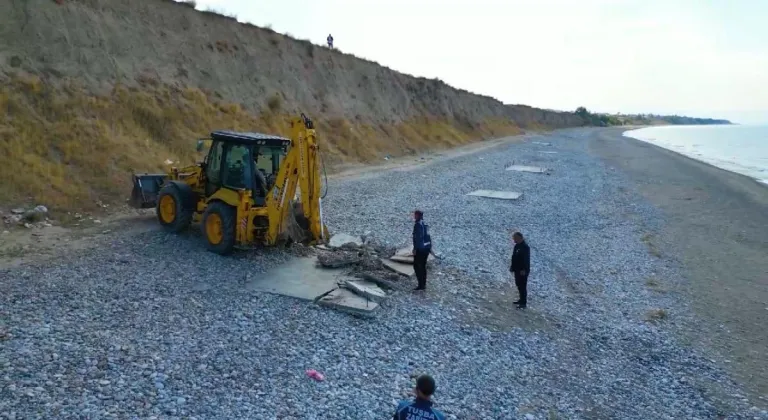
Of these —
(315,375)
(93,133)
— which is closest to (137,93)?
(93,133)

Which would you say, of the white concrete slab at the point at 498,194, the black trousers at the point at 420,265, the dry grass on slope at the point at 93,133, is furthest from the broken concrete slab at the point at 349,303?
the white concrete slab at the point at 498,194

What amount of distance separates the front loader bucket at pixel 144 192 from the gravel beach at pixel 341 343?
128 cm

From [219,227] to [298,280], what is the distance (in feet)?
7.70

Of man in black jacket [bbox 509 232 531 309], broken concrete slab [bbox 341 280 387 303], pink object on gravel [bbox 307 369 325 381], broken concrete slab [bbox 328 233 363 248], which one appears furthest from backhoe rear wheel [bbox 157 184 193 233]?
man in black jacket [bbox 509 232 531 309]

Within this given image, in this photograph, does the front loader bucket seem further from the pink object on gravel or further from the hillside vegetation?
the pink object on gravel

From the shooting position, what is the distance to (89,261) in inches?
419

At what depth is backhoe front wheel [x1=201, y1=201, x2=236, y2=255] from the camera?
436 inches

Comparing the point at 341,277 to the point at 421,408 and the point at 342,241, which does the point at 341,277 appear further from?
the point at 421,408

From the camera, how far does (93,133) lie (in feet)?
57.9

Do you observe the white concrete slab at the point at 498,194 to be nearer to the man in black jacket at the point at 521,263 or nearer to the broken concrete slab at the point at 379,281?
the man in black jacket at the point at 521,263

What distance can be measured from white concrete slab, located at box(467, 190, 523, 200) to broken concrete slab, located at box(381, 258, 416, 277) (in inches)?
456

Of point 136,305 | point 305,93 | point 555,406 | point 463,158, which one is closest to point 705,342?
point 555,406

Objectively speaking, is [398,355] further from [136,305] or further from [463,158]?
[463,158]

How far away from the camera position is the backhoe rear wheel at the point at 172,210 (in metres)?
12.4
